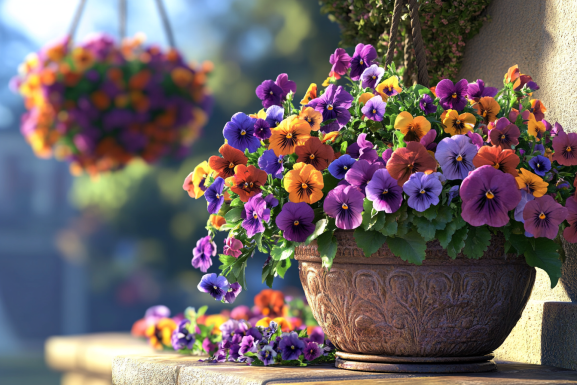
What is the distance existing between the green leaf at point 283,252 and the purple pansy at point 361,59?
391 millimetres

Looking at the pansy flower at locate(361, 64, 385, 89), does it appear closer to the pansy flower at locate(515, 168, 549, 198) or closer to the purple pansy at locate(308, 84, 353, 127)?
the purple pansy at locate(308, 84, 353, 127)

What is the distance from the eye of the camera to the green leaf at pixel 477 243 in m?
0.85

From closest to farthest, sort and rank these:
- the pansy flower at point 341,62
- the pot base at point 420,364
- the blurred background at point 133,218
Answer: the pot base at point 420,364 < the pansy flower at point 341,62 < the blurred background at point 133,218

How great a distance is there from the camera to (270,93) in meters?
1.11

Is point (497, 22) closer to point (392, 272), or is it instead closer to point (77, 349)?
point (392, 272)

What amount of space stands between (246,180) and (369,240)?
0.24 metres

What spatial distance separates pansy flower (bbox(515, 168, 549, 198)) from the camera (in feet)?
2.81

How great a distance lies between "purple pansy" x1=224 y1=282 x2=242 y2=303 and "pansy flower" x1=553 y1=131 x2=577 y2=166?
63 centimetres

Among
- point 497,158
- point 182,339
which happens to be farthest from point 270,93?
point 182,339

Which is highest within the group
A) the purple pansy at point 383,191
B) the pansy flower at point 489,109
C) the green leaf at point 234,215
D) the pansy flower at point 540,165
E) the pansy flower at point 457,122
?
the pansy flower at point 489,109

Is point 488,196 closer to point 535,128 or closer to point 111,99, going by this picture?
point 535,128

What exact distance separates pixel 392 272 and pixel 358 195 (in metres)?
0.15

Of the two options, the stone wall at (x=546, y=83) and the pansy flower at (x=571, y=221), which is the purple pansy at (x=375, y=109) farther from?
the stone wall at (x=546, y=83)

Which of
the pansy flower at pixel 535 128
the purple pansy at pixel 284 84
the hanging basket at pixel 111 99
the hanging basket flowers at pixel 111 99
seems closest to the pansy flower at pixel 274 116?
the purple pansy at pixel 284 84
